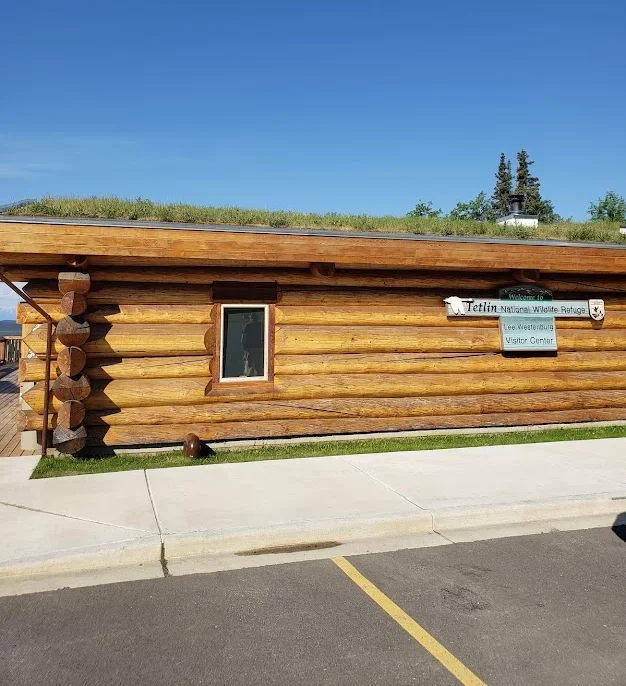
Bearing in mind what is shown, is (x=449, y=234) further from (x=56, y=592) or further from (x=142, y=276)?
(x=56, y=592)

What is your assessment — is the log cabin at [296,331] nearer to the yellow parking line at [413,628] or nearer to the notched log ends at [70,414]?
the notched log ends at [70,414]

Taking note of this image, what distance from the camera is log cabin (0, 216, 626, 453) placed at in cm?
830

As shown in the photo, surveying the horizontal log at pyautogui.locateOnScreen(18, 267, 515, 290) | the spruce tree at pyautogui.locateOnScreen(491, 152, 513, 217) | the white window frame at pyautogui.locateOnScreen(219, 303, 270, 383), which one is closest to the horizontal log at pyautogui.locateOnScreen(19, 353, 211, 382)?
the white window frame at pyautogui.locateOnScreen(219, 303, 270, 383)

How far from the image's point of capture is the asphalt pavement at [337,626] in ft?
12.1

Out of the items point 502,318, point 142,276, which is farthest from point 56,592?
point 502,318

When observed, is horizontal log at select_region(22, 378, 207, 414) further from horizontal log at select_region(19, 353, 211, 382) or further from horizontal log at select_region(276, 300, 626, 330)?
horizontal log at select_region(276, 300, 626, 330)

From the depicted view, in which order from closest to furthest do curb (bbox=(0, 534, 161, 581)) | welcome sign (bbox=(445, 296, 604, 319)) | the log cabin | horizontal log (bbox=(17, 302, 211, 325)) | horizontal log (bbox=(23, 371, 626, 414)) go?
curb (bbox=(0, 534, 161, 581)), the log cabin, horizontal log (bbox=(17, 302, 211, 325)), horizontal log (bbox=(23, 371, 626, 414)), welcome sign (bbox=(445, 296, 604, 319))

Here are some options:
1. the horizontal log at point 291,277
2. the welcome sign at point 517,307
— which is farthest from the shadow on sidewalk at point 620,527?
the horizontal log at point 291,277

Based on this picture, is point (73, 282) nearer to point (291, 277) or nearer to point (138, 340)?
point (138, 340)

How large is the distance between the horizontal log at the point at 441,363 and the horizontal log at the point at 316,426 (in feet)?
2.48

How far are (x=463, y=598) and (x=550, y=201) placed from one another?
251 feet

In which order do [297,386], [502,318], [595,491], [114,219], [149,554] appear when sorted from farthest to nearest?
[502,318]
[297,386]
[114,219]
[595,491]
[149,554]

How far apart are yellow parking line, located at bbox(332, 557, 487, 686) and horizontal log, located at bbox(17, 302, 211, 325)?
15.4 ft

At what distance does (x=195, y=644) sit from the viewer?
397cm
